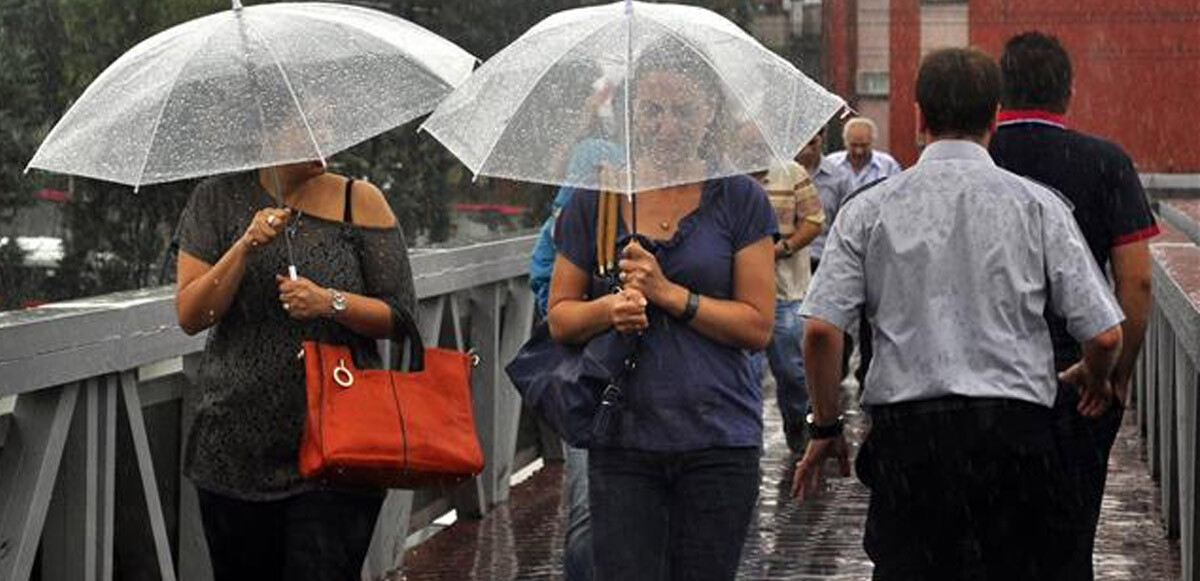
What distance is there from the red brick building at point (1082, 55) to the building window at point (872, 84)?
0.02 metres

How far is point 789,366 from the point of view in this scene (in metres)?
13.2

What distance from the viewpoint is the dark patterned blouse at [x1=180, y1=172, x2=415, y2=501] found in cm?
638

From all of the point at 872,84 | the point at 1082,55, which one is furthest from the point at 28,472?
the point at 1082,55

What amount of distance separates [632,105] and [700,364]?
60 centimetres

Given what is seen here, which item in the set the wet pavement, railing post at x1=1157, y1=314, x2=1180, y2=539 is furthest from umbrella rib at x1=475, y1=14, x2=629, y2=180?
railing post at x1=1157, y1=314, x2=1180, y2=539

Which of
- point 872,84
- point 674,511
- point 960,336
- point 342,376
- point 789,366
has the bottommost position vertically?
point 872,84

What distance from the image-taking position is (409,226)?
1280 cm

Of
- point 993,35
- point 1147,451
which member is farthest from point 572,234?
point 993,35

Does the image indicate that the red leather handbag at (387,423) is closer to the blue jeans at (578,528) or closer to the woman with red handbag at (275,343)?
the woman with red handbag at (275,343)

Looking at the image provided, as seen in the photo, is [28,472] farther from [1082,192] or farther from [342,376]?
[1082,192]

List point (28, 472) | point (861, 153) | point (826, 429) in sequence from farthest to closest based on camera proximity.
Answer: point (861, 153), point (28, 472), point (826, 429)

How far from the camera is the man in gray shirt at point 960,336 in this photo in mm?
5891

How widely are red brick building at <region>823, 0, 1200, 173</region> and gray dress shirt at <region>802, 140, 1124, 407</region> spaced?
21.3 meters

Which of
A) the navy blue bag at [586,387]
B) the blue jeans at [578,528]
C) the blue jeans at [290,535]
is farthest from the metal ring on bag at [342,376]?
the blue jeans at [578,528]
